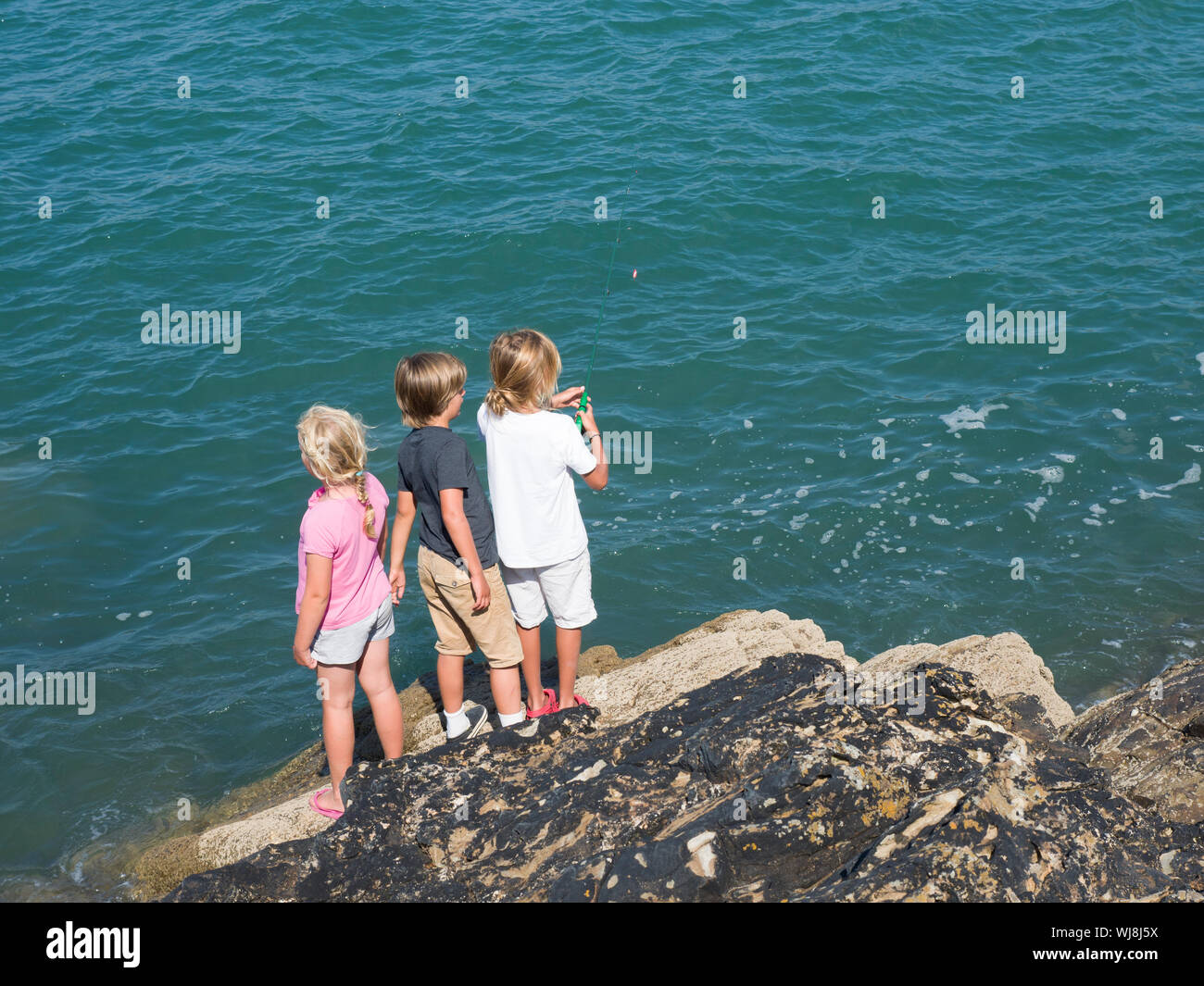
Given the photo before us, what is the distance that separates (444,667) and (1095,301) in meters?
9.67

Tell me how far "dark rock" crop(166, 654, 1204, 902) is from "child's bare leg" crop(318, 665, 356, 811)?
53 cm

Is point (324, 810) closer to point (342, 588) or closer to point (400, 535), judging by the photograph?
point (342, 588)

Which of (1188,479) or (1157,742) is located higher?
(1188,479)

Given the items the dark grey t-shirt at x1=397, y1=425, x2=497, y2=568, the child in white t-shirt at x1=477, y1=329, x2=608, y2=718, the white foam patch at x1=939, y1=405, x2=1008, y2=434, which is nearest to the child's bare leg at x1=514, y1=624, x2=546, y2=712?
the child in white t-shirt at x1=477, y1=329, x2=608, y2=718

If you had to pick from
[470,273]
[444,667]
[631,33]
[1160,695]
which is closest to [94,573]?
[444,667]

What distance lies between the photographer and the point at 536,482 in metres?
4.83

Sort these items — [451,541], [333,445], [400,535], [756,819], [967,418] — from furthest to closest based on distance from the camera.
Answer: [967,418] → [400,535] → [451,541] → [333,445] → [756,819]

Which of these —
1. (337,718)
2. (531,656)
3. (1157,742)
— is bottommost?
(1157,742)

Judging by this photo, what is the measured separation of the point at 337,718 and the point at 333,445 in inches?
56.4

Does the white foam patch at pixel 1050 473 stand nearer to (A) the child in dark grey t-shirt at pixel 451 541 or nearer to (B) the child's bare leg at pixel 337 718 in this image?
(A) the child in dark grey t-shirt at pixel 451 541

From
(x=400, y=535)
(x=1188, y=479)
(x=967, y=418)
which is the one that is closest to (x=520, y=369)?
(x=400, y=535)

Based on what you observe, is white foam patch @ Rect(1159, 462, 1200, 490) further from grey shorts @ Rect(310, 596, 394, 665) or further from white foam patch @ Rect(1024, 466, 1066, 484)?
grey shorts @ Rect(310, 596, 394, 665)

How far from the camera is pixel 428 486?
483 centimetres

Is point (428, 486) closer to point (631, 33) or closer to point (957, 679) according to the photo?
point (957, 679)
